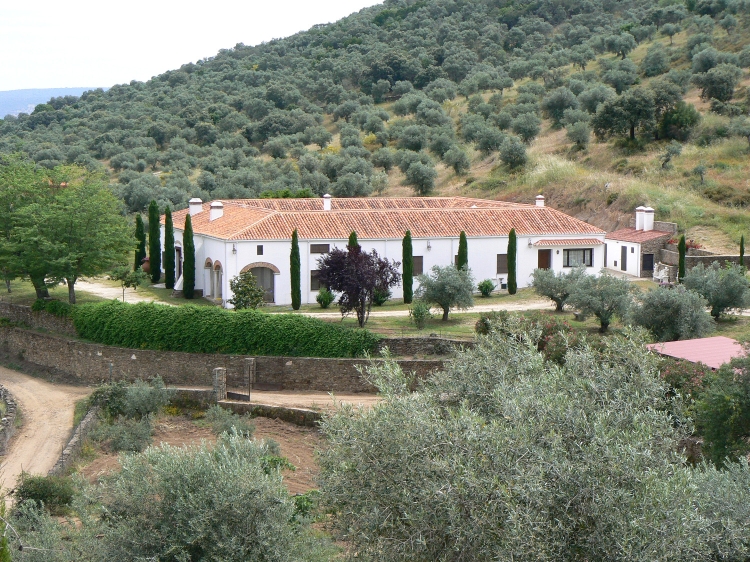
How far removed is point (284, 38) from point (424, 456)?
113274 millimetres

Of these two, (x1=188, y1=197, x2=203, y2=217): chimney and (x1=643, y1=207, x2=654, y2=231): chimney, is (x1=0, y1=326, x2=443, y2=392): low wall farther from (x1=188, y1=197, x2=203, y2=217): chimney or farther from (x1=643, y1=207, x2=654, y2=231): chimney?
(x1=643, y1=207, x2=654, y2=231): chimney

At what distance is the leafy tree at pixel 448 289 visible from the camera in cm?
2950

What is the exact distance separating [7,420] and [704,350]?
19.3 m

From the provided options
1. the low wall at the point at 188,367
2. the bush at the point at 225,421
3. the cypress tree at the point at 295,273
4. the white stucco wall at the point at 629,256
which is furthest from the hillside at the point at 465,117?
the bush at the point at 225,421

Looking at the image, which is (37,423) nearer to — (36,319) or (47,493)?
(47,493)

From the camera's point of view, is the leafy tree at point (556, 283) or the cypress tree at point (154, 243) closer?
the leafy tree at point (556, 283)

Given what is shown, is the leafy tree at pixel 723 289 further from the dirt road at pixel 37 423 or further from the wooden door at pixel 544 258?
the dirt road at pixel 37 423

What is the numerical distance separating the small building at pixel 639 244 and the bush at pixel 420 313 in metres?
11.7

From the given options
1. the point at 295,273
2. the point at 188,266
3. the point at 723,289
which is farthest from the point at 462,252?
the point at 188,266

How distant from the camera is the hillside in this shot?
4619 cm

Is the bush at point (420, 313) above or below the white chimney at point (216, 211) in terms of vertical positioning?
below

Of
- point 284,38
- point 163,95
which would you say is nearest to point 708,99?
point 163,95

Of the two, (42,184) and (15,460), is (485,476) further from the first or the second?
(42,184)

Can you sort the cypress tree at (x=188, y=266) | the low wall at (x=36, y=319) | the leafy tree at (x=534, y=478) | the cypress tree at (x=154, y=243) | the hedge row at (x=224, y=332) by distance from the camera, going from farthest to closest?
the cypress tree at (x=154, y=243) → the cypress tree at (x=188, y=266) → the low wall at (x=36, y=319) → the hedge row at (x=224, y=332) → the leafy tree at (x=534, y=478)
